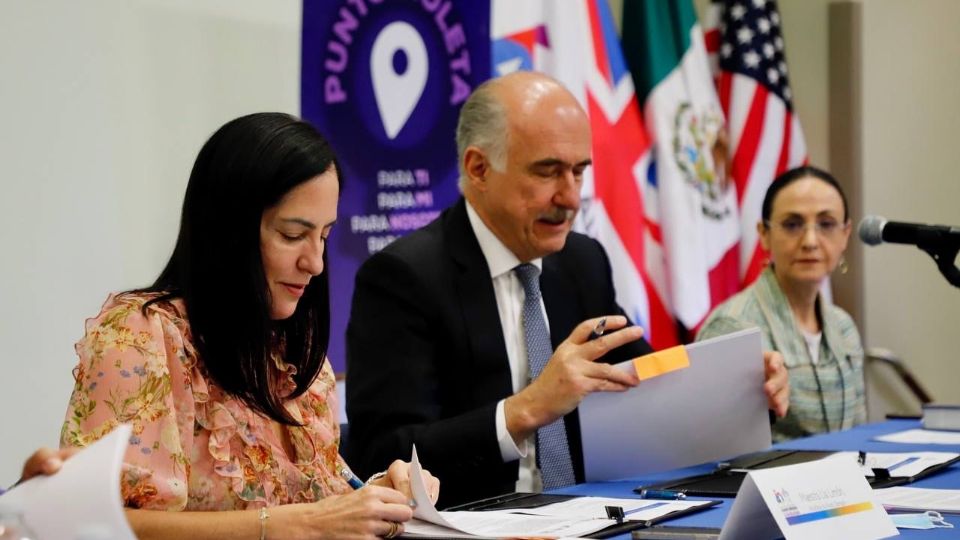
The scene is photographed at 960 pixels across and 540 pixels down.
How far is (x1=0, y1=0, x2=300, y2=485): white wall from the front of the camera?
10.1 ft

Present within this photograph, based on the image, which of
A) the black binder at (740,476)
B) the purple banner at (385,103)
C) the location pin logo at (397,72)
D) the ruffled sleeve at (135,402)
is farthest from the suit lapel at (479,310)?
the ruffled sleeve at (135,402)

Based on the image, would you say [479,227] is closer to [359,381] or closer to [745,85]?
[359,381]

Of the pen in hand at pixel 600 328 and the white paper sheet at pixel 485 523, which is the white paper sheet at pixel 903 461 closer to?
the pen in hand at pixel 600 328

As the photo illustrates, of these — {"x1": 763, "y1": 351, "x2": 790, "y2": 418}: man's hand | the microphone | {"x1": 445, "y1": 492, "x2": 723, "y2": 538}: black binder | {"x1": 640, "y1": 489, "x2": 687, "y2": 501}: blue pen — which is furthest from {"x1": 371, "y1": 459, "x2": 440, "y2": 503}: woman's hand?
the microphone

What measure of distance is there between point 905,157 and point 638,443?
11.9ft

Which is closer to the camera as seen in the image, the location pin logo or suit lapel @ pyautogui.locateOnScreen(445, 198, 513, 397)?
suit lapel @ pyautogui.locateOnScreen(445, 198, 513, 397)

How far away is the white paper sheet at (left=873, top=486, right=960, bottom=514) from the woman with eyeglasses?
50.5 inches

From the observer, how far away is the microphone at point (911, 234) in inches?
109

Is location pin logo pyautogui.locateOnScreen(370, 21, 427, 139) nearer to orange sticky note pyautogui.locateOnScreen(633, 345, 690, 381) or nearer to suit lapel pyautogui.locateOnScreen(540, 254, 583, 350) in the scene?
suit lapel pyautogui.locateOnScreen(540, 254, 583, 350)

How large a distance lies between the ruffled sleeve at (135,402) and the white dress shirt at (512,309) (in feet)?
3.89

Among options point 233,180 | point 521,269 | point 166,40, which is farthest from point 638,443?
point 166,40

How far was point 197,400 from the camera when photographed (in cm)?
202

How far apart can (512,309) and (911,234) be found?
3.13 ft

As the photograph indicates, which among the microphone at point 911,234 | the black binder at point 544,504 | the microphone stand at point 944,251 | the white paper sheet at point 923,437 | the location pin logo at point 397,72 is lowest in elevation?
the white paper sheet at point 923,437
